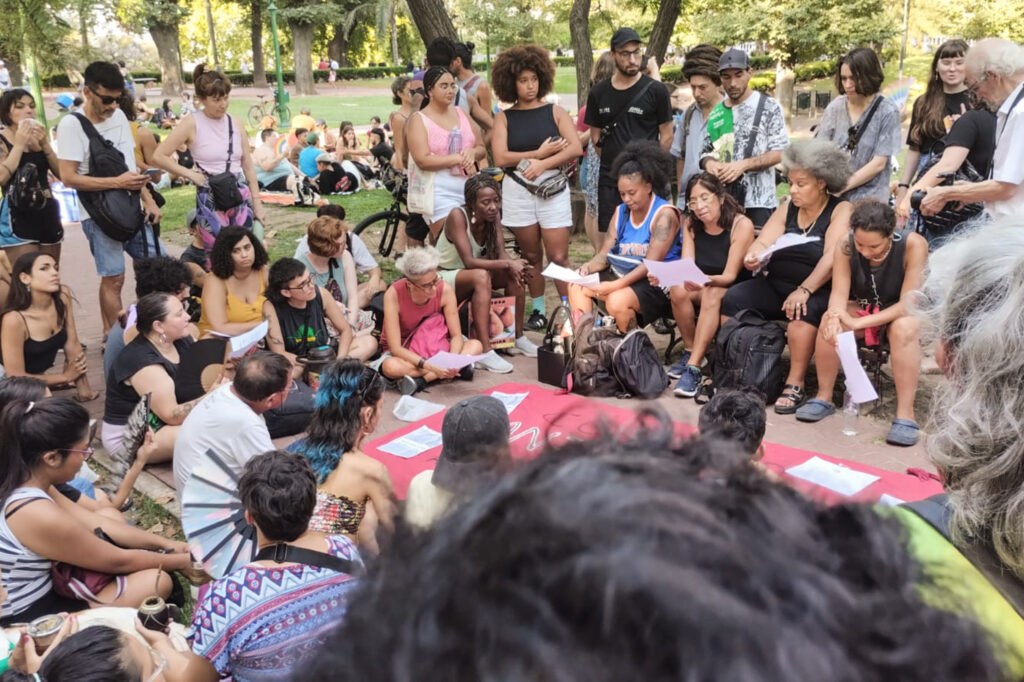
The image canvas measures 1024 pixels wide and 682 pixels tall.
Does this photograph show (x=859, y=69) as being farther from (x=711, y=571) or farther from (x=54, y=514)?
(x=711, y=571)

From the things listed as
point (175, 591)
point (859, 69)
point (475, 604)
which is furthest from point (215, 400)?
point (859, 69)

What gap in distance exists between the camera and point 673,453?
644 millimetres

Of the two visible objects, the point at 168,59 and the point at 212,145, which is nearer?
the point at 212,145

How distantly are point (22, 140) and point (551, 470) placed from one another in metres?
5.96

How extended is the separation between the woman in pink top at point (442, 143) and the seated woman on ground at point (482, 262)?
172 millimetres

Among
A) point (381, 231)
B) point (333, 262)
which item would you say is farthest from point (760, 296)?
point (381, 231)

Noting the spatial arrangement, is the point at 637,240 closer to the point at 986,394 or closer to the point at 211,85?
the point at 211,85

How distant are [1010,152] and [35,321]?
5297 millimetres

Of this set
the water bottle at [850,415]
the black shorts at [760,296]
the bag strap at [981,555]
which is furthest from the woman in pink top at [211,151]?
the bag strap at [981,555]

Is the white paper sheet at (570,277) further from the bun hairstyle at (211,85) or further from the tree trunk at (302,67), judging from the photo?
the tree trunk at (302,67)

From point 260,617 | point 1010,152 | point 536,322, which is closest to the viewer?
point 260,617

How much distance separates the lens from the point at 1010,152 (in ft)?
12.9

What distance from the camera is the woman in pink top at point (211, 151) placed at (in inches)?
223

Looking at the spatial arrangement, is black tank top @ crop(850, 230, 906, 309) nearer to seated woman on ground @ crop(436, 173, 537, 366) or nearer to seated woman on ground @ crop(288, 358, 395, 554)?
seated woman on ground @ crop(436, 173, 537, 366)
